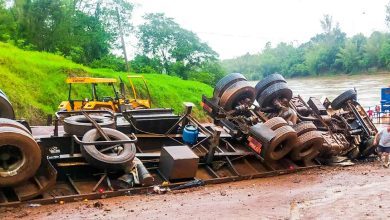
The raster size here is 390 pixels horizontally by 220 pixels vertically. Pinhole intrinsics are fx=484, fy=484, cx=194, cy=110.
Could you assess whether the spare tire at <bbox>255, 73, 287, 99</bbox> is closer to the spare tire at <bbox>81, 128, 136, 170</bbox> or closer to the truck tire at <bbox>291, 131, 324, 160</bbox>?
the truck tire at <bbox>291, 131, 324, 160</bbox>

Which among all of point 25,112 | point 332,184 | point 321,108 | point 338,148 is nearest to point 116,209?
point 332,184

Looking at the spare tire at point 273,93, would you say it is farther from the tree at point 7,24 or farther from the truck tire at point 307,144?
the tree at point 7,24

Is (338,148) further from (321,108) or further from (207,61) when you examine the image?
(207,61)

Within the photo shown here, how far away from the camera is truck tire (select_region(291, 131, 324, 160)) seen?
9.59m

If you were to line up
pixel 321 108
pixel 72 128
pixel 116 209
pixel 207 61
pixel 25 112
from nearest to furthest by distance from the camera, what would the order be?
pixel 116 209 < pixel 72 128 < pixel 321 108 < pixel 25 112 < pixel 207 61

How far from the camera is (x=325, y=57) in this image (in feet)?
242

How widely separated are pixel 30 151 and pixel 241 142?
15.5ft

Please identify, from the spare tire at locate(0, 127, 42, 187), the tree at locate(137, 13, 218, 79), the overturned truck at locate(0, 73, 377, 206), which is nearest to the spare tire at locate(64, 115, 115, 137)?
the overturned truck at locate(0, 73, 377, 206)

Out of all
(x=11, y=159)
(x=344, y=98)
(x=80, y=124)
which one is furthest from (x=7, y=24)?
(x=11, y=159)

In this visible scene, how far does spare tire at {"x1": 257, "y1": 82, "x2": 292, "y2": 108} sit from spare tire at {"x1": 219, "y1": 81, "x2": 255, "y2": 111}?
0.43m

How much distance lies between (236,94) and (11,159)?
5.35m

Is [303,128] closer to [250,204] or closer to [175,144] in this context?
[175,144]

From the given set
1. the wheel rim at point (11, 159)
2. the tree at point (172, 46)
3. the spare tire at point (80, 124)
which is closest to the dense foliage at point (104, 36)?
the tree at point (172, 46)

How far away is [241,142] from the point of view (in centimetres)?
1010
